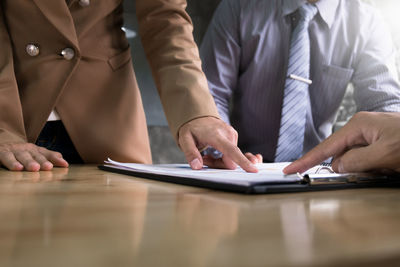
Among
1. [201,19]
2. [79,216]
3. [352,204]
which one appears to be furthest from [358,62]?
[79,216]

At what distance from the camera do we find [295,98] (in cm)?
149

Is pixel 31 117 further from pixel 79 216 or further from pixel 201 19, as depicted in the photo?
pixel 201 19

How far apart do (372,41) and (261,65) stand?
521mm

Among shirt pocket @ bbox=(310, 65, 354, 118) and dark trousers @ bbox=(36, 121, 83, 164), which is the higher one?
dark trousers @ bbox=(36, 121, 83, 164)

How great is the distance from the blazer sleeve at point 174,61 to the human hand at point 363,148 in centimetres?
26

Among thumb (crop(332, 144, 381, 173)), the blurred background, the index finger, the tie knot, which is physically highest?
the tie knot

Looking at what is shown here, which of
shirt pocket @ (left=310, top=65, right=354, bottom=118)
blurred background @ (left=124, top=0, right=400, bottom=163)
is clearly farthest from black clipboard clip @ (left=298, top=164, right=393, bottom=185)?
blurred background @ (left=124, top=0, right=400, bottom=163)

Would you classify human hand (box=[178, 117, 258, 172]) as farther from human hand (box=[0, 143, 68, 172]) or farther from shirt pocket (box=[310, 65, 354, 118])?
shirt pocket (box=[310, 65, 354, 118])

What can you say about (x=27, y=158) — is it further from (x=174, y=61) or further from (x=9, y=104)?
(x=174, y=61)

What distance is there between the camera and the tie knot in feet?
5.07

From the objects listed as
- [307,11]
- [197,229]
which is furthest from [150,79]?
[197,229]

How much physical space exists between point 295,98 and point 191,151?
0.95 meters

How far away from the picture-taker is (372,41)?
5.48ft

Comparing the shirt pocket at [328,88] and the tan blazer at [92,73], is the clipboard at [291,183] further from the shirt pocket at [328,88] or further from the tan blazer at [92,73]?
the shirt pocket at [328,88]
